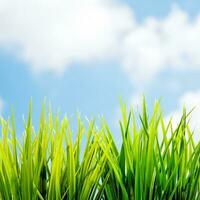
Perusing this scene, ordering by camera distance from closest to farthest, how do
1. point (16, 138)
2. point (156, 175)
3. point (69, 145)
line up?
point (69, 145) → point (156, 175) → point (16, 138)

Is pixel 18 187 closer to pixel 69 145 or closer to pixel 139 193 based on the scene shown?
pixel 69 145

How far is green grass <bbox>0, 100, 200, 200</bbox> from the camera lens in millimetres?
2064

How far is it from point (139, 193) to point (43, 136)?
484 mm

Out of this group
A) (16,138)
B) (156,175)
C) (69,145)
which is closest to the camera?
(69,145)

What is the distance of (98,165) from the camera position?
2.06 metres

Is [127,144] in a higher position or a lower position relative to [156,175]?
higher

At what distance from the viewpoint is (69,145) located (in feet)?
6.68

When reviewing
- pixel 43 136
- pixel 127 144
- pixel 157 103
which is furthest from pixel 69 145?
pixel 157 103

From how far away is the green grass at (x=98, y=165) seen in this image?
81.3 inches

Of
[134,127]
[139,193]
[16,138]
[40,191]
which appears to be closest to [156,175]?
[139,193]

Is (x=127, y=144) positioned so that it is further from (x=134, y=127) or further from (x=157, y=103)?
(x=157, y=103)

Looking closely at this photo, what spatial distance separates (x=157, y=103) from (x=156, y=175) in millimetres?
388

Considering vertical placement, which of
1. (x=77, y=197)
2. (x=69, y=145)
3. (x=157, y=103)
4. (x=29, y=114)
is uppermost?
(x=157, y=103)

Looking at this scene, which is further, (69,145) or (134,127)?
(134,127)
